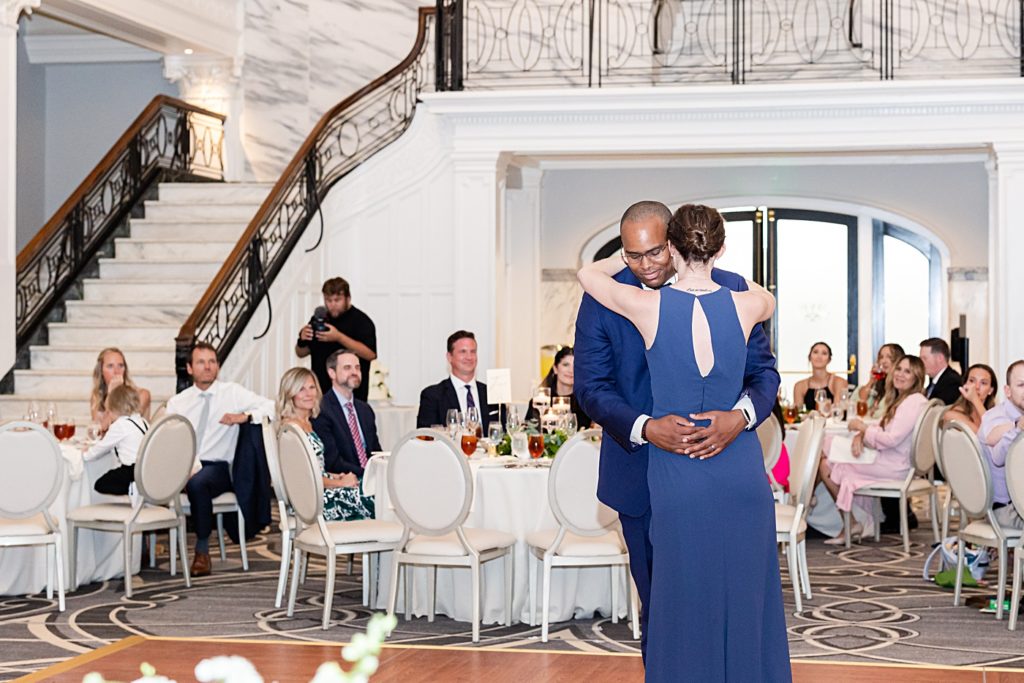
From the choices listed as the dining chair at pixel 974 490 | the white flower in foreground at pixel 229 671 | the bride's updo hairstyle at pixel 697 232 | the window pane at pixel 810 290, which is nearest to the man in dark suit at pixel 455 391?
the dining chair at pixel 974 490

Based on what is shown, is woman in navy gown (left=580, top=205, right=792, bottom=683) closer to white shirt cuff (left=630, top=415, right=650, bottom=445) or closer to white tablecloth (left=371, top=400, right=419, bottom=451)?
white shirt cuff (left=630, top=415, right=650, bottom=445)

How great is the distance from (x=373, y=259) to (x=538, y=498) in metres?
5.52

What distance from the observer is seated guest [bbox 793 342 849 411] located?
1123 cm

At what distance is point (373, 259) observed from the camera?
12.0 metres

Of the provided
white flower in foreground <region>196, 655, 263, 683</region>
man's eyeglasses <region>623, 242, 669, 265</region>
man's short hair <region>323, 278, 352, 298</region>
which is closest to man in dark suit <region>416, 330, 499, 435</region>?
man's short hair <region>323, 278, 352, 298</region>

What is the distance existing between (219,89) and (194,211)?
2.37 meters

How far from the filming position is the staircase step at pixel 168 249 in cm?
1298

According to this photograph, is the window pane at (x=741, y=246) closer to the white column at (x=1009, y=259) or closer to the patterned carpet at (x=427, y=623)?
the white column at (x=1009, y=259)

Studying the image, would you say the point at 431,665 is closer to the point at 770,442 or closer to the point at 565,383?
the point at 770,442

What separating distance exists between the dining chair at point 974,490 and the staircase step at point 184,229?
783cm

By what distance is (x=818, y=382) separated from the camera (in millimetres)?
11320

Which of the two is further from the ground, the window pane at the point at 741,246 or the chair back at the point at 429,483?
the window pane at the point at 741,246

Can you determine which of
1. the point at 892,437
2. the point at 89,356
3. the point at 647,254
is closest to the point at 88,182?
the point at 89,356

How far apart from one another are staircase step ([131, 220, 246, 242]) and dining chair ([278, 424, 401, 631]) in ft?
21.5
